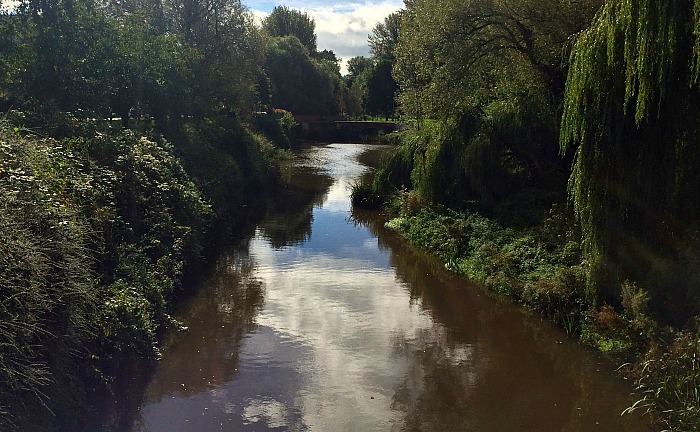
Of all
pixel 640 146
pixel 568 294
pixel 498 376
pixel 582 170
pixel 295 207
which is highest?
pixel 640 146

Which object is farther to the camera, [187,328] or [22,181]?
[187,328]

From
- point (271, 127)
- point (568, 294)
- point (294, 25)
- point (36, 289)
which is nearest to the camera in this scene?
point (36, 289)

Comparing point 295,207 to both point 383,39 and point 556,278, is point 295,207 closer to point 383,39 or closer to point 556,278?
point 556,278

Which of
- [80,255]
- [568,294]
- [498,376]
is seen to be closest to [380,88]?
[568,294]

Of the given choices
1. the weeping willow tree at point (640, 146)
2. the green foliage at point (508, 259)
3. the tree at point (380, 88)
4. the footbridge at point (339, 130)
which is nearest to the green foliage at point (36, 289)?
the weeping willow tree at point (640, 146)

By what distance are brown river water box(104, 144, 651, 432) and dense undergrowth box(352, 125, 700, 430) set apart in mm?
400

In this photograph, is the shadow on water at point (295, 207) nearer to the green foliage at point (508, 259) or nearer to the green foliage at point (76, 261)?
the green foliage at point (508, 259)

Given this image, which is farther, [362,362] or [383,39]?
[383,39]

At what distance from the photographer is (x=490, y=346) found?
34.4 ft

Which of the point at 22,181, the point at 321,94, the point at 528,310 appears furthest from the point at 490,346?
the point at 321,94

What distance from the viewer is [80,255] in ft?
24.4

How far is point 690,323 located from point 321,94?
51527 millimetres

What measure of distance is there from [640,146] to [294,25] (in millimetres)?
68466

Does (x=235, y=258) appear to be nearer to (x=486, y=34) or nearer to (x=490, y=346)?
(x=490, y=346)
